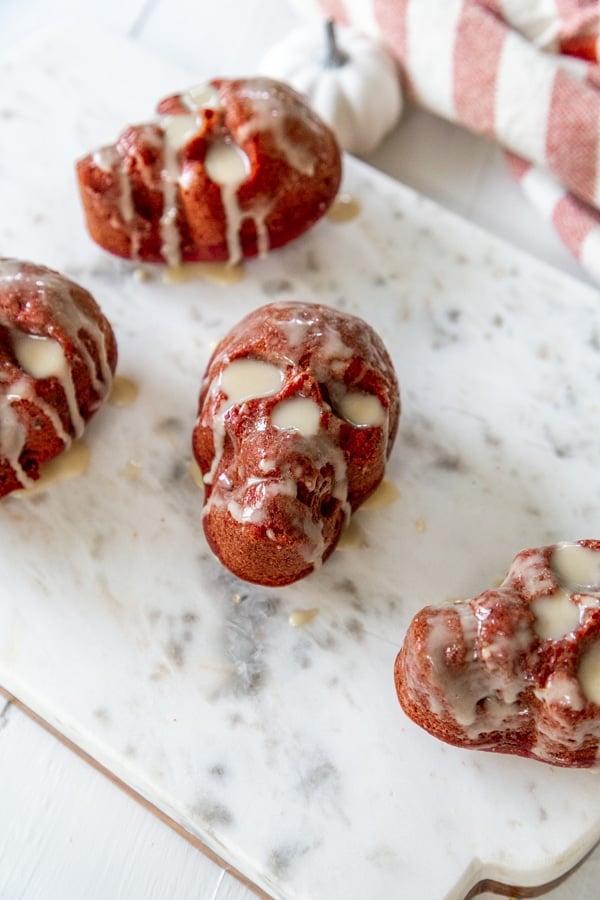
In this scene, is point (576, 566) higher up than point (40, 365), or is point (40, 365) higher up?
point (576, 566)

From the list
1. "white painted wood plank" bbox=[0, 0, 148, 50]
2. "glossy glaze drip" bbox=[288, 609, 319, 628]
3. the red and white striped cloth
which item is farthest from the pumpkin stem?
"glossy glaze drip" bbox=[288, 609, 319, 628]

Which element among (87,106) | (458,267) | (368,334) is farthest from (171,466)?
(87,106)

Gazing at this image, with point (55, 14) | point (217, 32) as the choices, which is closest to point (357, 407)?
point (217, 32)

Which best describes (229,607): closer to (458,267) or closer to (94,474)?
(94,474)

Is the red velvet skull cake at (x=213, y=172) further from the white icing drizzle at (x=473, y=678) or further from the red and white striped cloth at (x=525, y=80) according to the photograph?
the white icing drizzle at (x=473, y=678)

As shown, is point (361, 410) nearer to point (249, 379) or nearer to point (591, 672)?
point (249, 379)

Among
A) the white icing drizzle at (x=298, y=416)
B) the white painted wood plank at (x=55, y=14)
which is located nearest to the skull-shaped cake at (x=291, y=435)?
the white icing drizzle at (x=298, y=416)
